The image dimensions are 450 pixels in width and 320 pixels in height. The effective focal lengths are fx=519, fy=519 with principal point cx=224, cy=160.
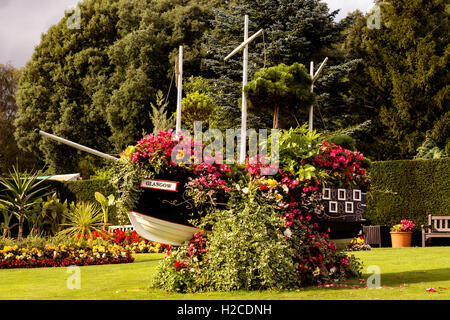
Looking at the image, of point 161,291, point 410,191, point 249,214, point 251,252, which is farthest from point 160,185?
point 410,191

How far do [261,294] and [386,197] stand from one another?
12.2 meters

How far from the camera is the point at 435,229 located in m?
15.7

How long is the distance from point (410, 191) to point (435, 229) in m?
1.73

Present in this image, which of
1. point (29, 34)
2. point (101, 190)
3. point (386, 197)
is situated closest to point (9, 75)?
point (29, 34)

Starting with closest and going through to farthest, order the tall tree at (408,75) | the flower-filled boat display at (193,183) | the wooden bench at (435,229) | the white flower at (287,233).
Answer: the white flower at (287,233) < the flower-filled boat display at (193,183) < the wooden bench at (435,229) < the tall tree at (408,75)

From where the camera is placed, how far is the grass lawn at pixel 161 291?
6.20m

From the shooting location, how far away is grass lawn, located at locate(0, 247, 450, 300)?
20.3 ft

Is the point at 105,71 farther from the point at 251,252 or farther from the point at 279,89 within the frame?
the point at 251,252

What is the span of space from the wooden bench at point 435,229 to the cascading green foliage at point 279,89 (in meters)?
5.22

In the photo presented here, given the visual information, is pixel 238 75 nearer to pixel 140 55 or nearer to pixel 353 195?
pixel 140 55

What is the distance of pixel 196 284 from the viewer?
691 centimetres

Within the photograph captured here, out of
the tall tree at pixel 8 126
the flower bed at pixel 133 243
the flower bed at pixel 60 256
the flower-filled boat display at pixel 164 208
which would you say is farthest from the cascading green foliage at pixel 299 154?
the tall tree at pixel 8 126

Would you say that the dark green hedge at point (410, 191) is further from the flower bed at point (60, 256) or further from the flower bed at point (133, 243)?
the flower bed at point (60, 256)

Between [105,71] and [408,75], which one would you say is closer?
[408,75]
